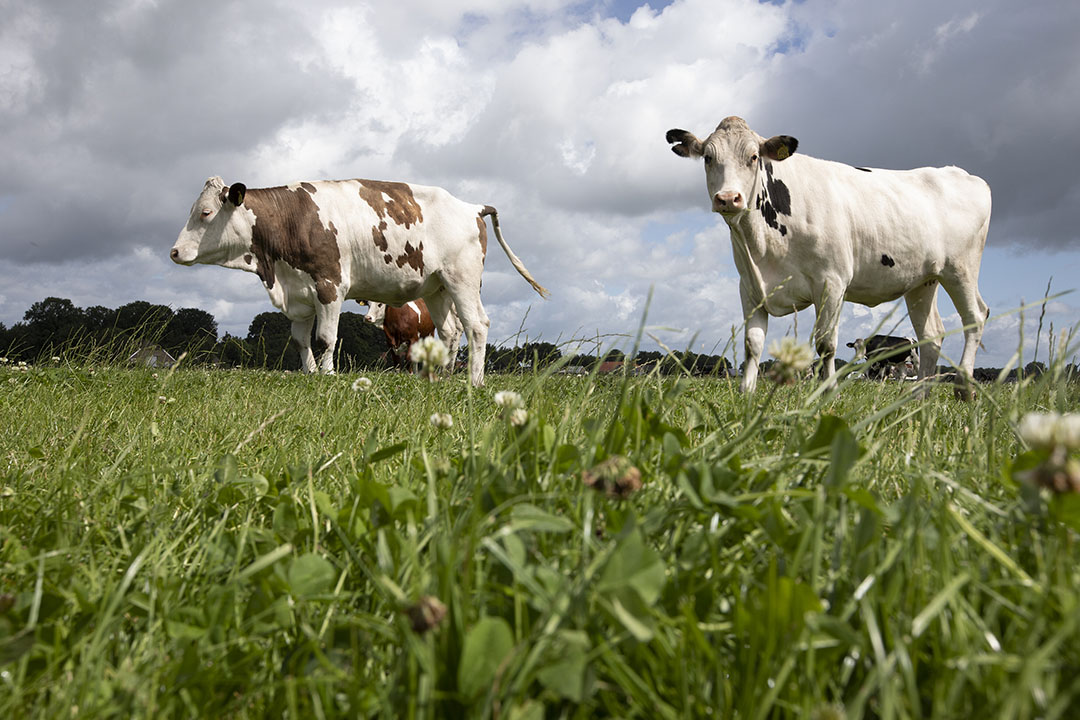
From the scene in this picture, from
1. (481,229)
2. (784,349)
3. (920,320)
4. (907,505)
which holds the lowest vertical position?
(907,505)

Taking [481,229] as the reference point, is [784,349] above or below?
below

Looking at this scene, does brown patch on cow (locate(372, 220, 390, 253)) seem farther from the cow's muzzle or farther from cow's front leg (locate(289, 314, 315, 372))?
the cow's muzzle

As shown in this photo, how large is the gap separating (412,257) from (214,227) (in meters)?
2.74

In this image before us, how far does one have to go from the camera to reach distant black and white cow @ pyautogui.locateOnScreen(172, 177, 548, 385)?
9758 millimetres

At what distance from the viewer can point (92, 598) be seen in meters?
1.23

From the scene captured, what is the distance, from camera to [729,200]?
232 inches

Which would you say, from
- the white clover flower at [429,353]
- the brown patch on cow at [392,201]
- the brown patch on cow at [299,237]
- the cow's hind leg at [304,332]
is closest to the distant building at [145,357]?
the brown patch on cow at [299,237]

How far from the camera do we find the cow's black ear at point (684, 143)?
269 inches

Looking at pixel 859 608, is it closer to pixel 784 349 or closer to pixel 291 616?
pixel 784 349

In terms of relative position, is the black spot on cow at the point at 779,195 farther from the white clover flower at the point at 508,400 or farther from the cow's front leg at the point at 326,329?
the cow's front leg at the point at 326,329

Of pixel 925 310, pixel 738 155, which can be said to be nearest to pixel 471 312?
pixel 738 155

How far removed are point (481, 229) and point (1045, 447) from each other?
10478 millimetres

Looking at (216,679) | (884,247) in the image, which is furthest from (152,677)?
(884,247)

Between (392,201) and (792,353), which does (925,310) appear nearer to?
(392,201)
